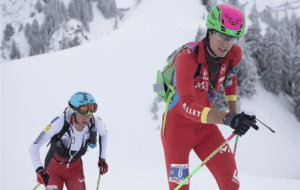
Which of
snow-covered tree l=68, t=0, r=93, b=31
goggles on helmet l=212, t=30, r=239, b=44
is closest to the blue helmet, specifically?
goggles on helmet l=212, t=30, r=239, b=44

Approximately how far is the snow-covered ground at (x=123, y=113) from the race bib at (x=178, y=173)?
4.58m

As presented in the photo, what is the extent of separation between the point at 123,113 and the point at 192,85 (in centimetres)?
1455

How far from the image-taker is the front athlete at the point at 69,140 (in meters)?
3.69

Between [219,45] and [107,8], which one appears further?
[107,8]

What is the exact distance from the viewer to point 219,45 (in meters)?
2.64

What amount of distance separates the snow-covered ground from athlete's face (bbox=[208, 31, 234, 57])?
5568 mm

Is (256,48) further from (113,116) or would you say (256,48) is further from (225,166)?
(225,166)

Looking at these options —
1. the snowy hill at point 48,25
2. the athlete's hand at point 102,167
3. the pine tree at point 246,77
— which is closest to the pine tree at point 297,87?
the pine tree at point 246,77

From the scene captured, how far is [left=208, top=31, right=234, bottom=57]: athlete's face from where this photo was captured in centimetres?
262

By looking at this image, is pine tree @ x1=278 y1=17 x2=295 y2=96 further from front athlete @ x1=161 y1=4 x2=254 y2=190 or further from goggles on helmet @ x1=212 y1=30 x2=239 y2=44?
goggles on helmet @ x1=212 y1=30 x2=239 y2=44

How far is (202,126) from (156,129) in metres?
13.0

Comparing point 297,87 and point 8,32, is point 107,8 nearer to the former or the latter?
point 8,32

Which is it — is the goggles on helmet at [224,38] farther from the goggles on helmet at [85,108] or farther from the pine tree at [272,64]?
the pine tree at [272,64]

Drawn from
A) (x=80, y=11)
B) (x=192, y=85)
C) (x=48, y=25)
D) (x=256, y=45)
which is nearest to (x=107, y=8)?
(x=80, y=11)
